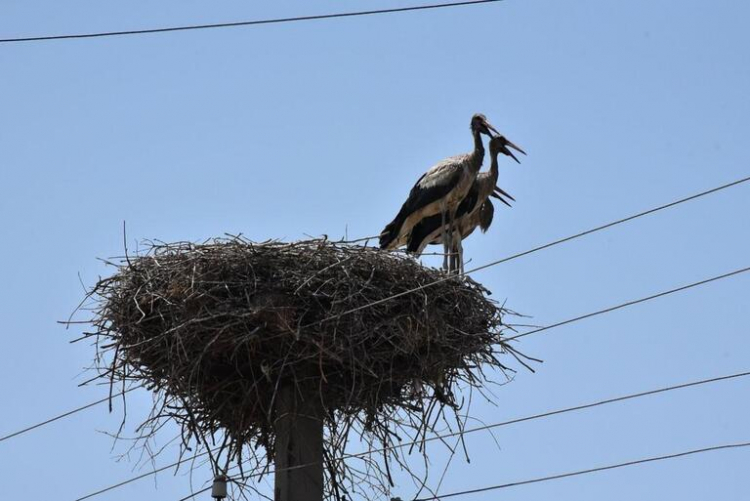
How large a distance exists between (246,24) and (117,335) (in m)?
2.46

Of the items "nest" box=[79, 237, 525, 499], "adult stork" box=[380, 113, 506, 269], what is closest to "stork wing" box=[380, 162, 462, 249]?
"adult stork" box=[380, 113, 506, 269]

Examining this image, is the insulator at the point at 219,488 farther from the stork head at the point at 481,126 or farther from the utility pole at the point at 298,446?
the stork head at the point at 481,126

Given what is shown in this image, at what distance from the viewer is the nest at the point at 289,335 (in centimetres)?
1045

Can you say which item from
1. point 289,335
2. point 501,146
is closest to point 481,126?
point 501,146

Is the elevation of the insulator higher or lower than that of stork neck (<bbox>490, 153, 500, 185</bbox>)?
lower

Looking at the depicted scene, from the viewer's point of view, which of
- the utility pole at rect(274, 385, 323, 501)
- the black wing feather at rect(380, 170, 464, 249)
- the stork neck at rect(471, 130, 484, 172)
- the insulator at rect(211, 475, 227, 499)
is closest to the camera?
the insulator at rect(211, 475, 227, 499)

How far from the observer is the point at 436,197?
48.9ft

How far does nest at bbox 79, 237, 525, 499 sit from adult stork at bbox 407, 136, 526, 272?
144 inches

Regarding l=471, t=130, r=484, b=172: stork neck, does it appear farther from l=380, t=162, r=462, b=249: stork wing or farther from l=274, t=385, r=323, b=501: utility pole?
l=274, t=385, r=323, b=501: utility pole

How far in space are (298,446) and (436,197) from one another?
15.4ft

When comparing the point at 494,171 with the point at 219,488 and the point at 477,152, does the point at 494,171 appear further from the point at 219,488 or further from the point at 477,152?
the point at 219,488

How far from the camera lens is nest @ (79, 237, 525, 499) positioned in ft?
34.3

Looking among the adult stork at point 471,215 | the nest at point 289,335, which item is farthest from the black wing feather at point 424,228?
the nest at point 289,335

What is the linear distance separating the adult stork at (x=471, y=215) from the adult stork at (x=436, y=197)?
0.10m
